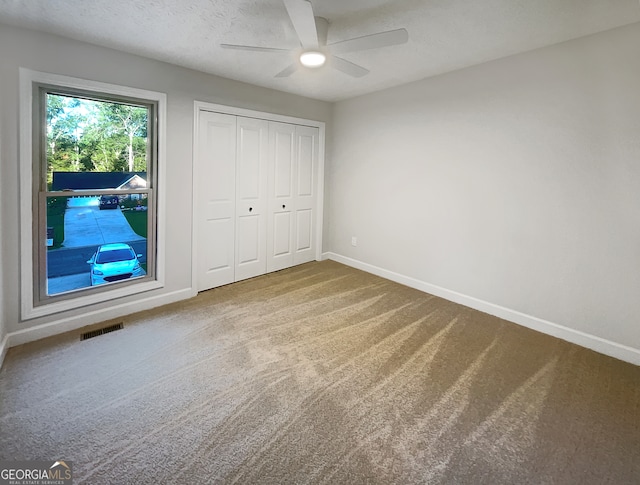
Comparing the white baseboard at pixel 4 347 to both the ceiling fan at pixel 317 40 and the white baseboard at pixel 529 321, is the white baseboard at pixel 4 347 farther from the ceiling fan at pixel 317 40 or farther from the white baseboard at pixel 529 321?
the white baseboard at pixel 529 321

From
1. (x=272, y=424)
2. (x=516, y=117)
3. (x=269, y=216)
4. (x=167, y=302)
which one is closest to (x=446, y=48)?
(x=516, y=117)

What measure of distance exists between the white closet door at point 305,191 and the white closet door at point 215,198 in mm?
1060

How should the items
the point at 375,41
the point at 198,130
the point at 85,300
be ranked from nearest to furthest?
1. the point at 375,41
2. the point at 85,300
3. the point at 198,130

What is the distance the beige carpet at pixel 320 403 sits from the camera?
164 cm

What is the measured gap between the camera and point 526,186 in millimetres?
3111

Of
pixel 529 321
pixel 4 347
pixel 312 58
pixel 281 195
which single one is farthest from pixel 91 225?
A: pixel 529 321

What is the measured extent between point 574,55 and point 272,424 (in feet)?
11.6

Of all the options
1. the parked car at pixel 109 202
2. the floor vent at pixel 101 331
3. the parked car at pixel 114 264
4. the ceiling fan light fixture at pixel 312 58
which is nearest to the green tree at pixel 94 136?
the parked car at pixel 109 202

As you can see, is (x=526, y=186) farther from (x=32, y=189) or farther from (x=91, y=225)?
(x=32, y=189)

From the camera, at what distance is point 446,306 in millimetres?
3637

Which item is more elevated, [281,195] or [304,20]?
[304,20]

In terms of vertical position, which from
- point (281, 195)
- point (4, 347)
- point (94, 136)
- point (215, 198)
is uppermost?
point (94, 136)

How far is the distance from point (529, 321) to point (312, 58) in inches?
117

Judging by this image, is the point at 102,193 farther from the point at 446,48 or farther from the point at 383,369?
the point at 446,48
